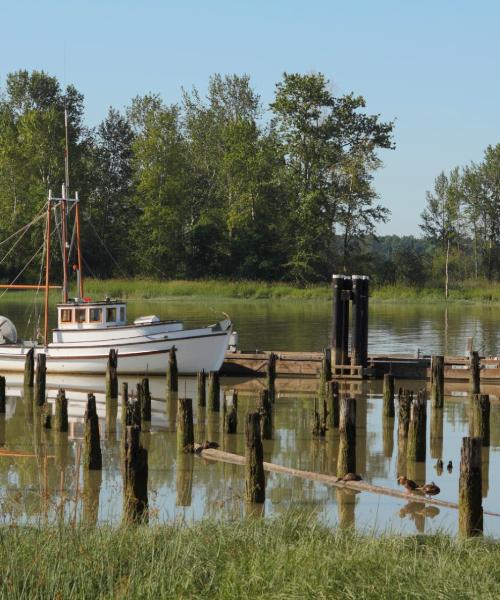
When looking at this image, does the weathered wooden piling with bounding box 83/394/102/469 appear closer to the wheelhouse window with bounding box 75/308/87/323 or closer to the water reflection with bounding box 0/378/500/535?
the water reflection with bounding box 0/378/500/535

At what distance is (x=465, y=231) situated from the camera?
99500 mm

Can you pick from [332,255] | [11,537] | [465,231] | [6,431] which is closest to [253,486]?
[11,537]

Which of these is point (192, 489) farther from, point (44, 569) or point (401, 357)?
point (401, 357)

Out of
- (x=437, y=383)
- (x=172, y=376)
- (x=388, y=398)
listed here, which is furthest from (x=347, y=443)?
(x=172, y=376)

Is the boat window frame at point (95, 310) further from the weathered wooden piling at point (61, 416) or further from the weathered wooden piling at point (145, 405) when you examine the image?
the weathered wooden piling at point (61, 416)

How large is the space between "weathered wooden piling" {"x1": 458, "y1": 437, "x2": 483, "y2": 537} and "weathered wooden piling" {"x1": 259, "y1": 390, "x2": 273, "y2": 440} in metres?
7.97

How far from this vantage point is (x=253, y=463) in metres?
17.9

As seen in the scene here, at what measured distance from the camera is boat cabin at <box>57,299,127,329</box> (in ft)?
118

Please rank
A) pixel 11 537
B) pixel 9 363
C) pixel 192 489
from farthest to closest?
pixel 9 363 < pixel 192 489 < pixel 11 537

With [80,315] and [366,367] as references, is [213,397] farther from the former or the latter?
[80,315]

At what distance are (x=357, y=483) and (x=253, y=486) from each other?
1840mm

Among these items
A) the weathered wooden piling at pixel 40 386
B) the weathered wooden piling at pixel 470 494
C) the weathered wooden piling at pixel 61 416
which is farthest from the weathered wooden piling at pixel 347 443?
the weathered wooden piling at pixel 40 386

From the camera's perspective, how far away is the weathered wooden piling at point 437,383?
1118 inches

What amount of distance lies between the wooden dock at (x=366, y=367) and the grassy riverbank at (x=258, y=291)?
138 feet
